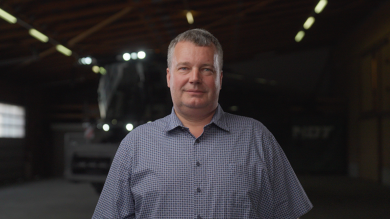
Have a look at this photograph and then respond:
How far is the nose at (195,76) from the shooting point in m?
1.65

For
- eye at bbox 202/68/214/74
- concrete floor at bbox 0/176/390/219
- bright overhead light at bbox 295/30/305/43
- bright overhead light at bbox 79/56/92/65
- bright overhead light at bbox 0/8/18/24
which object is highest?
bright overhead light at bbox 295/30/305/43

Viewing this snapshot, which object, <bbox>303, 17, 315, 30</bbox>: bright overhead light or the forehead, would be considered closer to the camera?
the forehead

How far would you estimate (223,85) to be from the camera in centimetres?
866

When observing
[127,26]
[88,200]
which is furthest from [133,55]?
[88,200]

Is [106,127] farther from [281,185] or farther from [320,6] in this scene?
[320,6]

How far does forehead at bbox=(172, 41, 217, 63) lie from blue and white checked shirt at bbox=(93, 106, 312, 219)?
27 cm

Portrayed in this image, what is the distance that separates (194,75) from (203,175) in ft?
1.38

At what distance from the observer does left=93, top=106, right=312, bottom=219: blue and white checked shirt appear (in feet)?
5.41

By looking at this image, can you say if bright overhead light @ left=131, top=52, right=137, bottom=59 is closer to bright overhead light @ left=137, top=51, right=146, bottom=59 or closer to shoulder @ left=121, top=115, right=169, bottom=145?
bright overhead light @ left=137, top=51, right=146, bottom=59

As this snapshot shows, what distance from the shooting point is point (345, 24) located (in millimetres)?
12680

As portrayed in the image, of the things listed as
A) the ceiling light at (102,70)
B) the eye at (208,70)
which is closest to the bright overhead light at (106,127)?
the ceiling light at (102,70)

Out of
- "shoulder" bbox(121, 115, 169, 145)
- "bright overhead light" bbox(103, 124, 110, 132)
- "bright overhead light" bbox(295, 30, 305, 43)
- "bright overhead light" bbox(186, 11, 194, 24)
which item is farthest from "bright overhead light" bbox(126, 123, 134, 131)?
"bright overhead light" bbox(295, 30, 305, 43)

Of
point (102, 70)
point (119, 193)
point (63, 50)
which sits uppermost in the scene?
point (63, 50)

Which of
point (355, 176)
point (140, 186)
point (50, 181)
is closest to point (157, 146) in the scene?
point (140, 186)
